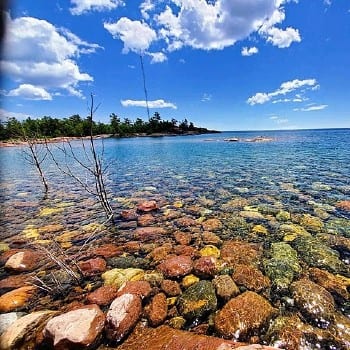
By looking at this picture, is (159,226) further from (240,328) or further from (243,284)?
(240,328)

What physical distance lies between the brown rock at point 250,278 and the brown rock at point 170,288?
4.17 feet

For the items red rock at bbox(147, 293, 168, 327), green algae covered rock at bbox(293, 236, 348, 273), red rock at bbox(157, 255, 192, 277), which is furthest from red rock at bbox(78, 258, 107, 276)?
green algae covered rock at bbox(293, 236, 348, 273)

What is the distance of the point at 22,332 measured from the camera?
384 centimetres

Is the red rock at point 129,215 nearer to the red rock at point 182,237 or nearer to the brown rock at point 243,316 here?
the red rock at point 182,237

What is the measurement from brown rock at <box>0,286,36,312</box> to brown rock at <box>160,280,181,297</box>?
2808 millimetres

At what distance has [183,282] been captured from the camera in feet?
17.2

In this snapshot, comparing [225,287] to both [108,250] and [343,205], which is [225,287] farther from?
[343,205]

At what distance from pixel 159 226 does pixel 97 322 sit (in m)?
4.48

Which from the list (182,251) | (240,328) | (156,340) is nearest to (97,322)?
(156,340)

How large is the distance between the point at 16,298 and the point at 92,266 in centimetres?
163

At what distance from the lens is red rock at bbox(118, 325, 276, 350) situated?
3516 mm

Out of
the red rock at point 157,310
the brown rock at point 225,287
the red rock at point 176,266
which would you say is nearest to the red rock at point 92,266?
the red rock at point 176,266

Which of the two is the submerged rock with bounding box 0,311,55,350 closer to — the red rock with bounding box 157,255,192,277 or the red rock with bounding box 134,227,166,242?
the red rock with bounding box 157,255,192,277

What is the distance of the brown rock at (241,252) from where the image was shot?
588 cm
